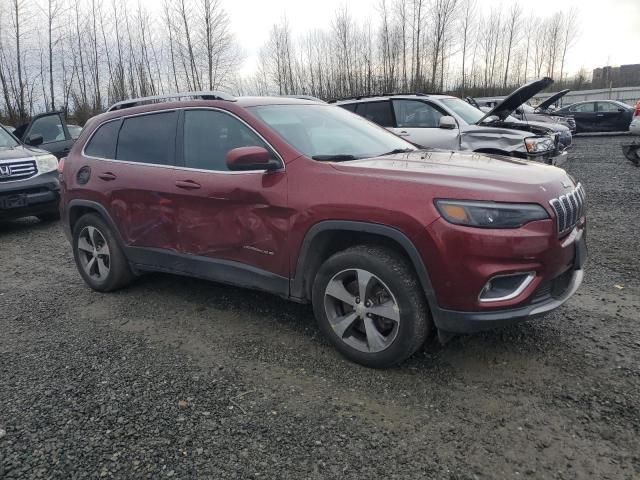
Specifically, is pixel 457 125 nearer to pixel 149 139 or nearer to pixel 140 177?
pixel 149 139

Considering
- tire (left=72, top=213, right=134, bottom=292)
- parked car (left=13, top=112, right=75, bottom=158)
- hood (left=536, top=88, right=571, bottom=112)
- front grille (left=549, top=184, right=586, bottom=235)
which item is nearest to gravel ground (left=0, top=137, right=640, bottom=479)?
tire (left=72, top=213, right=134, bottom=292)

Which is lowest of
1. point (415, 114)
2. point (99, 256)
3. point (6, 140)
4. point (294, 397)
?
point (294, 397)

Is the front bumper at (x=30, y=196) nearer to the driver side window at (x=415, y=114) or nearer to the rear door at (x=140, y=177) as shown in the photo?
the rear door at (x=140, y=177)

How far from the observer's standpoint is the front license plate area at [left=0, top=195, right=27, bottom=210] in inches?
280

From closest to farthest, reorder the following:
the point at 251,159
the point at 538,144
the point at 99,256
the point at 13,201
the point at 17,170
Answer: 1. the point at 251,159
2. the point at 99,256
3. the point at 13,201
4. the point at 17,170
5. the point at 538,144

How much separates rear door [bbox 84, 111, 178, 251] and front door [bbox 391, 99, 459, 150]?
5.08 metres

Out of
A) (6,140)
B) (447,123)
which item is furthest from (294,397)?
(6,140)

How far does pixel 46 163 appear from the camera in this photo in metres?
7.84

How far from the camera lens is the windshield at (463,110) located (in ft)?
28.5

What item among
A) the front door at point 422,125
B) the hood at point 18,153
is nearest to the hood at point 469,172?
the front door at point 422,125

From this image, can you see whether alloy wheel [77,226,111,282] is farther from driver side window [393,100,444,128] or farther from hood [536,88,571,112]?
hood [536,88,571,112]

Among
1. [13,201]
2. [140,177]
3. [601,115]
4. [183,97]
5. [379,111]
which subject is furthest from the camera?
[601,115]

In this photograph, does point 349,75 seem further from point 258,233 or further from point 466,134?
point 258,233

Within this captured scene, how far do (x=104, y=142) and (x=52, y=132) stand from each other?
6.82 meters
